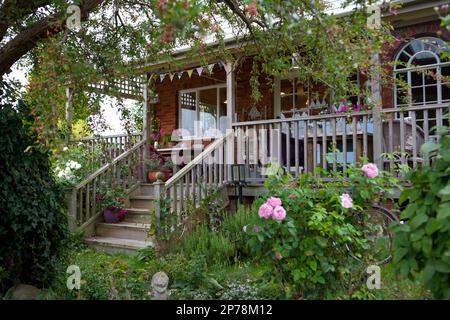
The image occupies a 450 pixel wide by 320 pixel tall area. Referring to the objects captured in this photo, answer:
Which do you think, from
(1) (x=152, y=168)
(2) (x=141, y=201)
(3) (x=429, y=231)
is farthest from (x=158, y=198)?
(3) (x=429, y=231)

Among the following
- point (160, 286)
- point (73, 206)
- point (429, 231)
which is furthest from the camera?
point (73, 206)

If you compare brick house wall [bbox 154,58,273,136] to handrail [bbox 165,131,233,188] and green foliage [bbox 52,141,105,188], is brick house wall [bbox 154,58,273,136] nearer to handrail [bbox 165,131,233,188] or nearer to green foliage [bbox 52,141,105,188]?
handrail [bbox 165,131,233,188]

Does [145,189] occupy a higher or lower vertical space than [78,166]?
lower

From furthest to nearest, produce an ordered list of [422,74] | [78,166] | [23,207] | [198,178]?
[78,166] < [422,74] < [198,178] < [23,207]

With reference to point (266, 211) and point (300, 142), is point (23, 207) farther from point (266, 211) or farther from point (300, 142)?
point (300, 142)

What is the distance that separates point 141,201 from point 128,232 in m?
1.23

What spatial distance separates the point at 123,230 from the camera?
25.8ft

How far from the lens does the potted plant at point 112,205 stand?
828 cm

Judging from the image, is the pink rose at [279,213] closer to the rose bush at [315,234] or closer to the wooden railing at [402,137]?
the rose bush at [315,234]

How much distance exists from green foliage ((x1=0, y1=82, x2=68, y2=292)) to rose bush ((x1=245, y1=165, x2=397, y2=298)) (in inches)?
79.1

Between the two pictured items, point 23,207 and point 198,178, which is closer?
point 23,207

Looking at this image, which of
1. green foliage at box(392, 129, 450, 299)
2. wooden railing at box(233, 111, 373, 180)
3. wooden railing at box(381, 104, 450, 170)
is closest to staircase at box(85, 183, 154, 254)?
wooden railing at box(233, 111, 373, 180)

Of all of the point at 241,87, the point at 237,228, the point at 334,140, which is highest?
the point at 241,87
